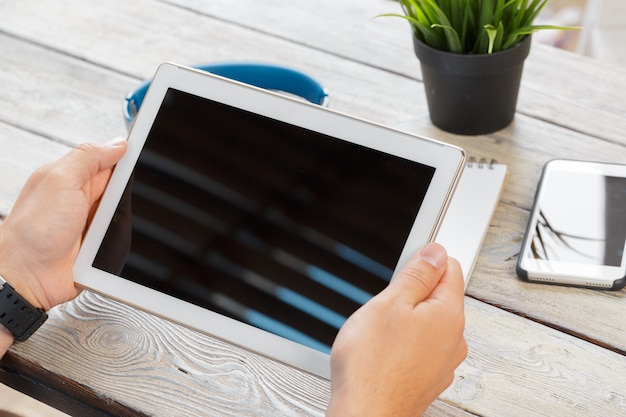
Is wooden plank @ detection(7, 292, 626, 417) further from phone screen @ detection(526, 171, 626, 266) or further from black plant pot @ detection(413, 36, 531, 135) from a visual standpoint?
black plant pot @ detection(413, 36, 531, 135)

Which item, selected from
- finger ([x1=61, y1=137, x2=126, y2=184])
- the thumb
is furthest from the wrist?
the thumb

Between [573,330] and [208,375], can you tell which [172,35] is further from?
[573,330]

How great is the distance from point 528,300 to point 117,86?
2.37 ft

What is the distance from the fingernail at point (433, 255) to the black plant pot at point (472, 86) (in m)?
0.35

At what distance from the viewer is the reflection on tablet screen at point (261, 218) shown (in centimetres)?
77

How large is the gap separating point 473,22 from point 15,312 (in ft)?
2.16

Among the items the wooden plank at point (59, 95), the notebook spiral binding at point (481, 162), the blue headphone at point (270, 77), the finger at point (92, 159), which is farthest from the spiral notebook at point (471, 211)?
the wooden plank at point (59, 95)

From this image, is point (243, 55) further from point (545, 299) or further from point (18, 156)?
point (545, 299)

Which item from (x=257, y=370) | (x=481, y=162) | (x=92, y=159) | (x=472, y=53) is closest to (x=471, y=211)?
(x=481, y=162)

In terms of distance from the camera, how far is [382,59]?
124cm

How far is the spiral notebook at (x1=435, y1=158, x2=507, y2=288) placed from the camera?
3.01 feet

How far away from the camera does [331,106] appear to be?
3.76 feet

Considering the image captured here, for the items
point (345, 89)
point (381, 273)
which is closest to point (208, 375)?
point (381, 273)

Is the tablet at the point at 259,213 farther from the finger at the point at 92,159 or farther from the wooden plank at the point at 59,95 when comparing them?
the wooden plank at the point at 59,95
